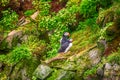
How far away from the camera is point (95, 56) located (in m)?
19.8

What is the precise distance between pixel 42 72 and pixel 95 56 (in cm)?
324

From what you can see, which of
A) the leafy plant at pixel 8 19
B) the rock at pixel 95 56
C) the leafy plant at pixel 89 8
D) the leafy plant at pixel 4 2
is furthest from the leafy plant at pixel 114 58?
the leafy plant at pixel 4 2

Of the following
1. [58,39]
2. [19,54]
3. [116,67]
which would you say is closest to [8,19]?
[58,39]

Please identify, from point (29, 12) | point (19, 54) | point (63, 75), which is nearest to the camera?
point (63, 75)

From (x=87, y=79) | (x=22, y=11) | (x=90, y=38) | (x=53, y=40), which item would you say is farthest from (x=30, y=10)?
(x=87, y=79)

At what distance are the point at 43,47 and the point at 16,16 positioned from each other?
20.6ft

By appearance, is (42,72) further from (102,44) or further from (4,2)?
(4,2)

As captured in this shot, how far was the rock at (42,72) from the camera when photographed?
21.1 m

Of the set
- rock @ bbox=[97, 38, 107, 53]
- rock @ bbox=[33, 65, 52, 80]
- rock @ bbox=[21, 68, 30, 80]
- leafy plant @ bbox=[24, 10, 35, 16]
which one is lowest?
rock @ bbox=[21, 68, 30, 80]

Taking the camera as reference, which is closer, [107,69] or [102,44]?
[107,69]

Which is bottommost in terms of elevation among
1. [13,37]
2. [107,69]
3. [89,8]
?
[13,37]

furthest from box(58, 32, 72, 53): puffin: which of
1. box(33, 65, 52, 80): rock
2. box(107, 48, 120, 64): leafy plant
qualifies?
box(107, 48, 120, 64): leafy plant

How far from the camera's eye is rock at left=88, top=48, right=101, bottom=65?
19.5 m

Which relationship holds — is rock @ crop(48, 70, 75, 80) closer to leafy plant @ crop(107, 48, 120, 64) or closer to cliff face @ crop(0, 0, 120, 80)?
cliff face @ crop(0, 0, 120, 80)
